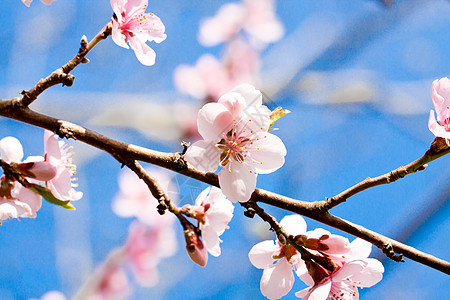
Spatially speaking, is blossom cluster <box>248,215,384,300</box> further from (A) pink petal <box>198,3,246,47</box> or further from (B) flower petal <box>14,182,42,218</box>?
(A) pink petal <box>198,3,246,47</box>

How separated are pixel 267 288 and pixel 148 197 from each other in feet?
4.69

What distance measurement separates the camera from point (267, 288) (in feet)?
2.49

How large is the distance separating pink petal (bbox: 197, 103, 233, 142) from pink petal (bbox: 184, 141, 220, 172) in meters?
0.02

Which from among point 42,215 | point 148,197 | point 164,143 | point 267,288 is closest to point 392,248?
point 267,288

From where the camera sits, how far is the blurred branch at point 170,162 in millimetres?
644

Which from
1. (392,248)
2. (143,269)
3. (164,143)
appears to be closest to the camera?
(392,248)

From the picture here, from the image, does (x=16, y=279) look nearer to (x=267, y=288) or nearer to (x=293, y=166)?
(x=293, y=166)

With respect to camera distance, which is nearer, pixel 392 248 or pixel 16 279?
pixel 392 248

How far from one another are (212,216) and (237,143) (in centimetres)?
16

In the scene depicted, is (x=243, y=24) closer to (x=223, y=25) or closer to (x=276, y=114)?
(x=223, y=25)

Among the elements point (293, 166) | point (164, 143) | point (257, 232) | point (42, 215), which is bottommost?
point (257, 232)

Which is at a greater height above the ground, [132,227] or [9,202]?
[132,227]

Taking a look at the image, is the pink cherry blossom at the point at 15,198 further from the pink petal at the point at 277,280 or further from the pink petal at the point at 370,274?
the pink petal at the point at 370,274

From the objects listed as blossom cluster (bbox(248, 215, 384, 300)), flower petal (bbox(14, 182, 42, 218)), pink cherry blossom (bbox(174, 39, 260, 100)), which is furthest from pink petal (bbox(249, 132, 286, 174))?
pink cherry blossom (bbox(174, 39, 260, 100))
